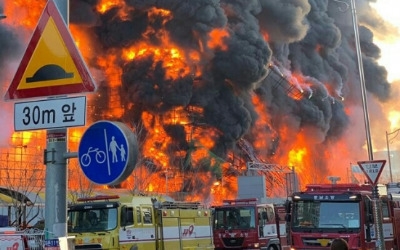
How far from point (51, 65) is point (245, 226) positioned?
17033 millimetres

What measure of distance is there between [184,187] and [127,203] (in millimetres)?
28195

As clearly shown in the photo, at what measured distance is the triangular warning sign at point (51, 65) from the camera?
4.06 m

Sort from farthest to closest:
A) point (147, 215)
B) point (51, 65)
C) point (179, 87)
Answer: point (179, 87) → point (147, 215) → point (51, 65)

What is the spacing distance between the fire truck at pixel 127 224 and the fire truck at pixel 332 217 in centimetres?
362

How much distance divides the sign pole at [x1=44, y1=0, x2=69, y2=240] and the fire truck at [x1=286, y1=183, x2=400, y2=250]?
10.1m

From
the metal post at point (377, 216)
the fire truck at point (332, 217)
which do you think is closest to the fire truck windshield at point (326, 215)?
the fire truck at point (332, 217)

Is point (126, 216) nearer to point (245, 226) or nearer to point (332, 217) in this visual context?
point (332, 217)

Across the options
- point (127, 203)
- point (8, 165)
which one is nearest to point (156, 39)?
point (8, 165)

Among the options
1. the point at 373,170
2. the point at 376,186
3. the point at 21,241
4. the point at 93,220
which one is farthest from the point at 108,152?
the point at 93,220

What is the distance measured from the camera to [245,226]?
2042 cm

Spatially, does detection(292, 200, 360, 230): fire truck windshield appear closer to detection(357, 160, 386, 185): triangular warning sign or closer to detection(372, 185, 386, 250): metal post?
detection(372, 185, 386, 250): metal post

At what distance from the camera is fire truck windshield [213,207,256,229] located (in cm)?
2039

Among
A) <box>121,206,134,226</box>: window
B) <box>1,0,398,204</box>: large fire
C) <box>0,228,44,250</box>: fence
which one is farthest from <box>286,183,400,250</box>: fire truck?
<box>1,0,398,204</box>: large fire

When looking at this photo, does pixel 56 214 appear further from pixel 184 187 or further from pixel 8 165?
pixel 184 187
